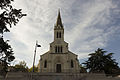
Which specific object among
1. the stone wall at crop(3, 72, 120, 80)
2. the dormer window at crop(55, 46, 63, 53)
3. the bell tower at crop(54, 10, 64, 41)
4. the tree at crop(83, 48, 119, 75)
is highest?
the bell tower at crop(54, 10, 64, 41)

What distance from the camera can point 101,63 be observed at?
3300cm

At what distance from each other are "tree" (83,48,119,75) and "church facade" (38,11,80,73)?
4.05 meters

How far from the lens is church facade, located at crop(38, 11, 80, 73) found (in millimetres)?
34281

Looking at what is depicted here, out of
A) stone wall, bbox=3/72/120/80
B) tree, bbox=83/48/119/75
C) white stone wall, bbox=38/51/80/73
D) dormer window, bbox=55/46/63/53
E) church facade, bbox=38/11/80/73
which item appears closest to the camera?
stone wall, bbox=3/72/120/80

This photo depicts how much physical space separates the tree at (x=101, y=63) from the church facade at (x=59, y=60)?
4.05 m

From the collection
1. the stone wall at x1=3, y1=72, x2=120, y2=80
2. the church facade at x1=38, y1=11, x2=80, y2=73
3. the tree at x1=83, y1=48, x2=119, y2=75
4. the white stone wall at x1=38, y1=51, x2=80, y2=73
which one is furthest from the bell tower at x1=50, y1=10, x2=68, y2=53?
the stone wall at x1=3, y1=72, x2=120, y2=80

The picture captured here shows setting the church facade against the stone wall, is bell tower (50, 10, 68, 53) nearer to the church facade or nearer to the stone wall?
the church facade

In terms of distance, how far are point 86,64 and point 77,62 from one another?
2.91m

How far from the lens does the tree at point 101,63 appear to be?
31781 millimetres

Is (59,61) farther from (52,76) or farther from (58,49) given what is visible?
(52,76)

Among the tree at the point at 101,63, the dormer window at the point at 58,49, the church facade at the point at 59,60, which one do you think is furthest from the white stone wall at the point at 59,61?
the tree at the point at 101,63

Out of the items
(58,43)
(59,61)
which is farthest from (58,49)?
(59,61)

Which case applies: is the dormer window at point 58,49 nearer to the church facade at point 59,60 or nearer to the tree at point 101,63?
the church facade at point 59,60

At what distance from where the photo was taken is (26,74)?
76.5 ft
